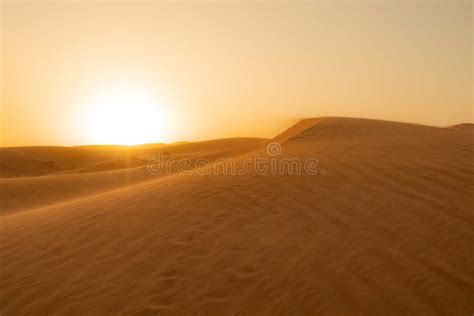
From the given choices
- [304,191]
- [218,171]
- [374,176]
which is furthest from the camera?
[218,171]

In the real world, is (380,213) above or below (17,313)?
above

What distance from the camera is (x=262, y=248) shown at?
9.68ft

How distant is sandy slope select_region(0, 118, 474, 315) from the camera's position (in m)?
2.26

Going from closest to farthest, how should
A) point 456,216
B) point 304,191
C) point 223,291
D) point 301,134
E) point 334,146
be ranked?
point 223,291
point 456,216
point 304,191
point 334,146
point 301,134

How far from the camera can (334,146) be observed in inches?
279

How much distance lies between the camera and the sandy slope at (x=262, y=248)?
2.26 meters

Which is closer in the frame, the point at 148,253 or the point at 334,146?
the point at 148,253

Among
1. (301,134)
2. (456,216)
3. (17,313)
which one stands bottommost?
(17,313)

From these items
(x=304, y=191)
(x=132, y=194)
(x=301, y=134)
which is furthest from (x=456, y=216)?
(x=301, y=134)

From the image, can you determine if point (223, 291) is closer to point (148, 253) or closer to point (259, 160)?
point (148, 253)

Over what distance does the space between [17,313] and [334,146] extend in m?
6.49

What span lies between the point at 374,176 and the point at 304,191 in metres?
1.25

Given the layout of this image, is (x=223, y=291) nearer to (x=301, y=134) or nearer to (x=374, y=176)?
(x=374, y=176)

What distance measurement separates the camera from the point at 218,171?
19.2ft
